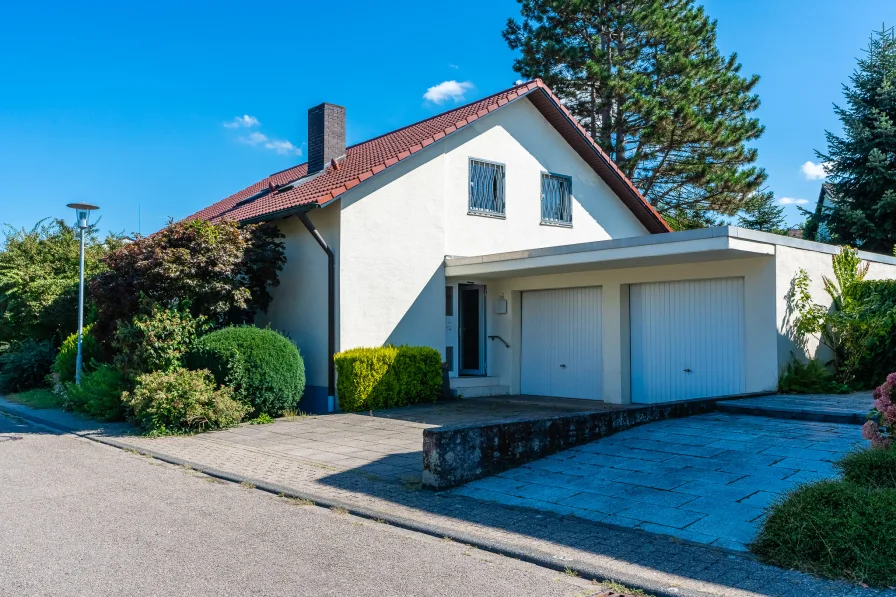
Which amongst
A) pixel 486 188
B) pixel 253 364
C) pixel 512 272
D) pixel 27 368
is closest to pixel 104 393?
pixel 253 364

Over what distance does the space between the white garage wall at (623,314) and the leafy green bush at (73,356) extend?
8.78m

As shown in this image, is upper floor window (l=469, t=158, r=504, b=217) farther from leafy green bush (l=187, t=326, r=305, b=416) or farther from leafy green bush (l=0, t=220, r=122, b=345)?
leafy green bush (l=0, t=220, r=122, b=345)

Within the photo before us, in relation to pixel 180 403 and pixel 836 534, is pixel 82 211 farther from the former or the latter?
pixel 836 534

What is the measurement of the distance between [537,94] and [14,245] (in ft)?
52.8

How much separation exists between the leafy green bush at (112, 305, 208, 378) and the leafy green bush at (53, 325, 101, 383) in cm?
352

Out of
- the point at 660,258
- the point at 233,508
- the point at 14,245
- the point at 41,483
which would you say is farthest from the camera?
the point at 14,245

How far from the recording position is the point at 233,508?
6676 millimetres

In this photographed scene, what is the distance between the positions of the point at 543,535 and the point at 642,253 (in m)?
7.14

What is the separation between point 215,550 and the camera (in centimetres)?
534

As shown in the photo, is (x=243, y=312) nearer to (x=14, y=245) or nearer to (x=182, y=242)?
(x=182, y=242)

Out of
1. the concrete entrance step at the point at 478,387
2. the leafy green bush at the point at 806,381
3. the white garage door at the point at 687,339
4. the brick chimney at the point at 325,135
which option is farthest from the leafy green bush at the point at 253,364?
the leafy green bush at the point at 806,381

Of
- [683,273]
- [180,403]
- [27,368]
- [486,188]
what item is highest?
[486,188]

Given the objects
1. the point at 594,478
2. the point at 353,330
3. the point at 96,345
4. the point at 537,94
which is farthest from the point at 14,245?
the point at 594,478

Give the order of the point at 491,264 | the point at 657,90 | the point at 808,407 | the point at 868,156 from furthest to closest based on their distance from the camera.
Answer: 1. the point at 657,90
2. the point at 868,156
3. the point at 491,264
4. the point at 808,407
